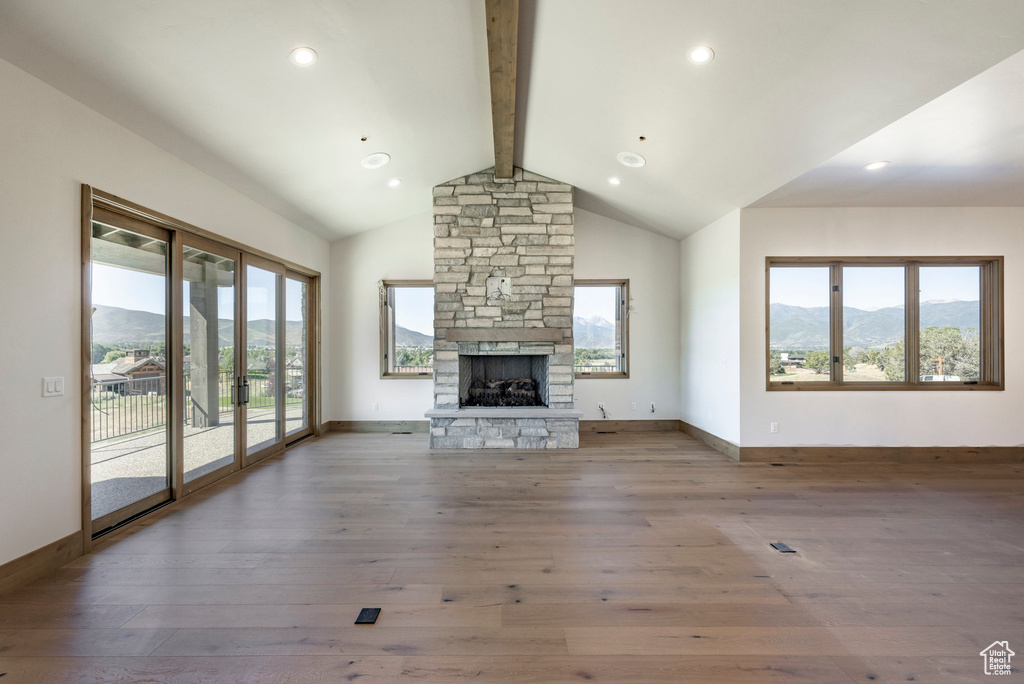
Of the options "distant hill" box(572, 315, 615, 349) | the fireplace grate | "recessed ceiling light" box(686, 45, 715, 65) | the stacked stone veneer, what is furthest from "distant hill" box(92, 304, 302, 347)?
"distant hill" box(572, 315, 615, 349)

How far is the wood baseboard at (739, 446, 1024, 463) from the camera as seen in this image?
15.2ft

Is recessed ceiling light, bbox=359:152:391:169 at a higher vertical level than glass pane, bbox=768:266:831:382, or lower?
higher

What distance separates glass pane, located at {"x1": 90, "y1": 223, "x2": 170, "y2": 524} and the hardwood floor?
36 centimetres

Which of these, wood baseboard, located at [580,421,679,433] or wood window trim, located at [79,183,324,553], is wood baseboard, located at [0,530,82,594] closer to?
wood window trim, located at [79,183,324,553]

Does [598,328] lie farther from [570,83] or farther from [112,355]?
[112,355]

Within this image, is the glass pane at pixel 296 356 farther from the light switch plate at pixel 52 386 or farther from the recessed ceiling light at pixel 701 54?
the recessed ceiling light at pixel 701 54

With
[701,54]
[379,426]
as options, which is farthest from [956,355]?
[379,426]

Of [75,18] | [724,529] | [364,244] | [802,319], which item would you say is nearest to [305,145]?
[75,18]

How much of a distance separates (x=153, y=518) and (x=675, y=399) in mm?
5925

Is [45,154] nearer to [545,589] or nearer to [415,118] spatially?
Result: [415,118]

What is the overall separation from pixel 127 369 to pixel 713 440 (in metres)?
5.69

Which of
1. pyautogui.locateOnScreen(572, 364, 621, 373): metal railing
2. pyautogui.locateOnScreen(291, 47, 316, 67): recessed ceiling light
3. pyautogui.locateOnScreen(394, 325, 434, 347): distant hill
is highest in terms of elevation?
pyautogui.locateOnScreen(291, 47, 316, 67): recessed ceiling light

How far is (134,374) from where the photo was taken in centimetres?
319

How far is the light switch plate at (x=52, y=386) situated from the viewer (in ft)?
8.08
